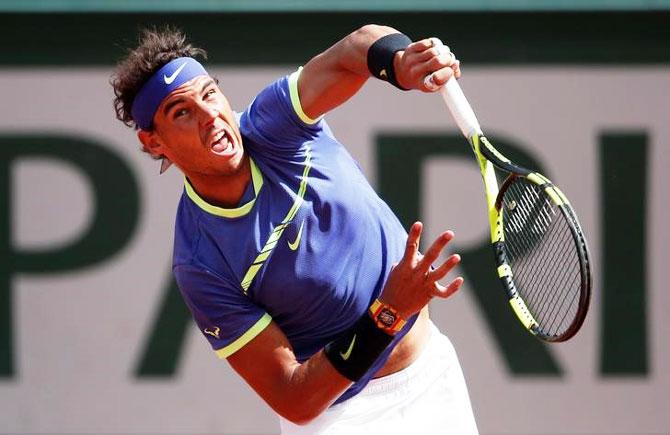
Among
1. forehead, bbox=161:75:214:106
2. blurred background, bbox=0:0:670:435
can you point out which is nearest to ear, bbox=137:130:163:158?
forehead, bbox=161:75:214:106

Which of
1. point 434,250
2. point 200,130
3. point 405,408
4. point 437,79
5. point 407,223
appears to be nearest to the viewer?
point 434,250

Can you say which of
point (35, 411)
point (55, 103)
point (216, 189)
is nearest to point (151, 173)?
point (55, 103)

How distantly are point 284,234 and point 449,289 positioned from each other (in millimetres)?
587

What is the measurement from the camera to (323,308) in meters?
3.38

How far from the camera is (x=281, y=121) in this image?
132 inches

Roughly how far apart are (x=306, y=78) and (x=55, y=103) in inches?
90.3

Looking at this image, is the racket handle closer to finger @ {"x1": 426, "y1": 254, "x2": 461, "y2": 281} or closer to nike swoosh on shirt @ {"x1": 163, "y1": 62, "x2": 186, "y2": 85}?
finger @ {"x1": 426, "y1": 254, "x2": 461, "y2": 281}

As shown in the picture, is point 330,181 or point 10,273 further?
point 10,273

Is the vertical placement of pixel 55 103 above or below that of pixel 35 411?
above

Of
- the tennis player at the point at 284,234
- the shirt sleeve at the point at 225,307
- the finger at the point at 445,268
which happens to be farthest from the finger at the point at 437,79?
the shirt sleeve at the point at 225,307

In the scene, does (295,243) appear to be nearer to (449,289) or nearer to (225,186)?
(225,186)

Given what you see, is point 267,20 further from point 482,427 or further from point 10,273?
point 482,427

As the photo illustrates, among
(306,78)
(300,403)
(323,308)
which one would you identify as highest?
(306,78)

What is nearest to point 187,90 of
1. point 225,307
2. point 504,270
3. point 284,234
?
point 284,234
